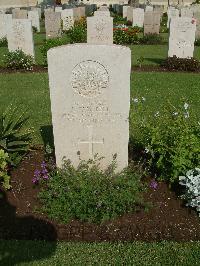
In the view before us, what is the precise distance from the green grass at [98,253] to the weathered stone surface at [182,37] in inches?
395

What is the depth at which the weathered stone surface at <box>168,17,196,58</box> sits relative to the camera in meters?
12.7

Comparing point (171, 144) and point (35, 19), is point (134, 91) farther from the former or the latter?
point (35, 19)

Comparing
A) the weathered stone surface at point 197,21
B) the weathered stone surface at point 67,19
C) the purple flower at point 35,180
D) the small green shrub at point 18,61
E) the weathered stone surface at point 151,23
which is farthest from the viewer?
the weathered stone surface at point 67,19

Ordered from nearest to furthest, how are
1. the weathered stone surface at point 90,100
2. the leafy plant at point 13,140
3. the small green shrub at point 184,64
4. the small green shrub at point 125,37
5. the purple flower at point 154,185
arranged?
the weathered stone surface at point 90,100
the purple flower at point 154,185
the leafy plant at point 13,140
the small green shrub at point 184,64
the small green shrub at point 125,37

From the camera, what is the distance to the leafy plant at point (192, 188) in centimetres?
447

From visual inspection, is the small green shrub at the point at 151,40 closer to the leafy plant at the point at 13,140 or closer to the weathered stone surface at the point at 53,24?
the weathered stone surface at the point at 53,24

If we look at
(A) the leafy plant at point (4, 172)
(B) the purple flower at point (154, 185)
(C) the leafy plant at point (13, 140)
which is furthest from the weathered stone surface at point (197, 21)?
(A) the leafy plant at point (4, 172)

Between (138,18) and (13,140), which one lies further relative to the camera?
(138,18)

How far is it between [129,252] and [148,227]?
513 mm

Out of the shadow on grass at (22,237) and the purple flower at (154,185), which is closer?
the shadow on grass at (22,237)

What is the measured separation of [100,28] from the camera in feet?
43.8

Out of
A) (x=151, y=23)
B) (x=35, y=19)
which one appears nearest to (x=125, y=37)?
(x=151, y=23)

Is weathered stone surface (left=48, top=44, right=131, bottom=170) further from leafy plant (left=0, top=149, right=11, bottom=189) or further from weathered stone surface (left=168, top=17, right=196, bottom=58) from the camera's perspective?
weathered stone surface (left=168, top=17, right=196, bottom=58)

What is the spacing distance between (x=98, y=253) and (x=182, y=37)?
10.6m
